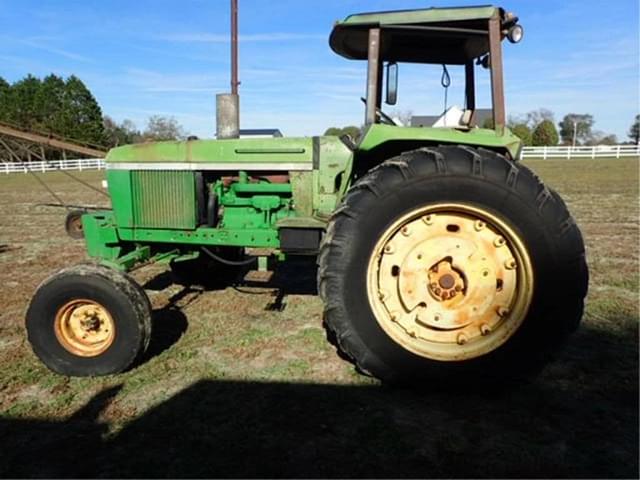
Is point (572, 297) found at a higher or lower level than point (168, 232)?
lower

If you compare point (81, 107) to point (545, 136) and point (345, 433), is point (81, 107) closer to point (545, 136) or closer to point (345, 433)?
point (545, 136)

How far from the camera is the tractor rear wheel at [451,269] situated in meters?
2.76

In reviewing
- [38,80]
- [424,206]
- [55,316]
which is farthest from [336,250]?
[38,80]

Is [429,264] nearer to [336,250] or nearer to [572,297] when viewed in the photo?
[336,250]

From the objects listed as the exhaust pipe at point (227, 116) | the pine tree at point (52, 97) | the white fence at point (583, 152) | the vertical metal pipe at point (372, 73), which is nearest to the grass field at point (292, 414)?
the exhaust pipe at point (227, 116)

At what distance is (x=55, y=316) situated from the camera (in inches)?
130

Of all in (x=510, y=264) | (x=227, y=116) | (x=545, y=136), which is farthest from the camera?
(x=545, y=136)

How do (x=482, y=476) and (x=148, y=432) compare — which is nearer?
(x=482, y=476)

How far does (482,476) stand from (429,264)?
1.20 metres

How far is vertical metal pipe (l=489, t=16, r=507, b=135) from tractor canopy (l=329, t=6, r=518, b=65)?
0.19 ft

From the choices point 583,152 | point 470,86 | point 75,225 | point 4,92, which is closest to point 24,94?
point 4,92

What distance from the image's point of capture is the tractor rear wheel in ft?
9.04

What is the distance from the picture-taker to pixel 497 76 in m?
3.25

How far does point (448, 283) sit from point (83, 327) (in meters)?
2.40
